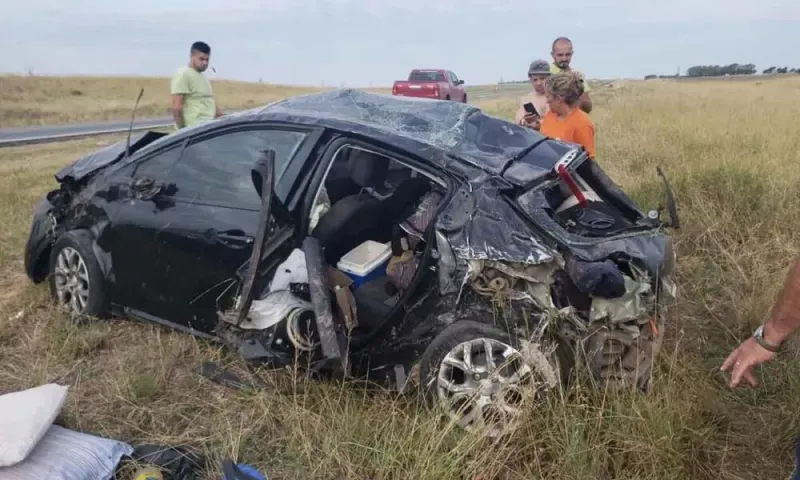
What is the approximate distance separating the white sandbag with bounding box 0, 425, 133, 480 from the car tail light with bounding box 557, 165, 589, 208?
8.09 feet

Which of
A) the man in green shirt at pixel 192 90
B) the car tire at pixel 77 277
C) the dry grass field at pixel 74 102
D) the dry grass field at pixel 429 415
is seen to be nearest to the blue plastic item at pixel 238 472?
the dry grass field at pixel 429 415

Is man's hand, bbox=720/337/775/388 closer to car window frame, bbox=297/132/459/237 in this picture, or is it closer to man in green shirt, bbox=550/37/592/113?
car window frame, bbox=297/132/459/237

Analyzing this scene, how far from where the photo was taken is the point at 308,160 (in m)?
3.52

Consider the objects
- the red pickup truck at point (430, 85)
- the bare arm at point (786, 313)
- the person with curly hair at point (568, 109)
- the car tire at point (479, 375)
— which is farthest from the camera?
the red pickup truck at point (430, 85)

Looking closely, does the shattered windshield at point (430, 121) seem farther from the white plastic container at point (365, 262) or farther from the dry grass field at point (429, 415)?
the dry grass field at point (429, 415)

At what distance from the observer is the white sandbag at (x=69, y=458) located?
2627mm

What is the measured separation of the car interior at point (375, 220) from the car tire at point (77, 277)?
5.37 ft

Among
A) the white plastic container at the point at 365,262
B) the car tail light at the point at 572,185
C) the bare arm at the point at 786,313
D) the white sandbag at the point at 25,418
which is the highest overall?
the car tail light at the point at 572,185

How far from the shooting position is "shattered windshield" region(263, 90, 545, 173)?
11.3 ft

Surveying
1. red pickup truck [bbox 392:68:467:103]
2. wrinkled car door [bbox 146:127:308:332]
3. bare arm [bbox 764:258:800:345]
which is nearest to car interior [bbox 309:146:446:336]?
wrinkled car door [bbox 146:127:308:332]

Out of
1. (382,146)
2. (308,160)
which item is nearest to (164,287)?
(308,160)

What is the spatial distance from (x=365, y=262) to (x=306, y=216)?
42 cm

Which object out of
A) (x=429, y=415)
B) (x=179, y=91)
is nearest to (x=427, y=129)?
(x=429, y=415)

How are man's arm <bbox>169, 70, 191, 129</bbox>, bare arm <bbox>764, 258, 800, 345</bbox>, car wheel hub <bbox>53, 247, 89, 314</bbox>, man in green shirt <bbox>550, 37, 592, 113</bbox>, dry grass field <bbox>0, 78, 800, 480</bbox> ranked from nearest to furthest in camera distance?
bare arm <bbox>764, 258, 800, 345</bbox> < dry grass field <bbox>0, 78, 800, 480</bbox> < car wheel hub <bbox>53, 247, 89, 314</bbox> < man in green shirt <bbox>550, 37, 592, 113</bbox> < man's arm <bbox>169, 70, 191, 129</bbox>
